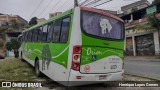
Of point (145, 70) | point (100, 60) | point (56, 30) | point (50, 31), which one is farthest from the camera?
point (145, 70)

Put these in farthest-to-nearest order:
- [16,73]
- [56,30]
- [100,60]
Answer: [16,73]
[56,30]
[100,60]

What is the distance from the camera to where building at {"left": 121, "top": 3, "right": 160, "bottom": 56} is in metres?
27.9

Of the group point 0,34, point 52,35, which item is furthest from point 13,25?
point 52,35

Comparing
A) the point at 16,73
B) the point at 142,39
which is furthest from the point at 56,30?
the point at 142,39


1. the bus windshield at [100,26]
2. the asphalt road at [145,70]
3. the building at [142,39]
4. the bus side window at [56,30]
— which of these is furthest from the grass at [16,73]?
the building at [142,39]

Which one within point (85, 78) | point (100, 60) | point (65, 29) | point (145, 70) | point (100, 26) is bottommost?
point (145, 70)

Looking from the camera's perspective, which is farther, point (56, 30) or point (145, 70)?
point (145, 70)

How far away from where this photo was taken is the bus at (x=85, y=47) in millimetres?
6402

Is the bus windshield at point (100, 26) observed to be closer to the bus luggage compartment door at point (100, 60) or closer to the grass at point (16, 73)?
the bus luggage compartment door at point (100, 60)

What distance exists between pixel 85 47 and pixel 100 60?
0.81 metres

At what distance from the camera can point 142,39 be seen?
101 ft

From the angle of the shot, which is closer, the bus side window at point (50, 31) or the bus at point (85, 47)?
the bus at point (85, 47)

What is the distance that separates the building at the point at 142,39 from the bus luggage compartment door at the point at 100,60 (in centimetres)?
2060

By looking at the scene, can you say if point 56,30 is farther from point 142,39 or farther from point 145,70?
point 142,39
